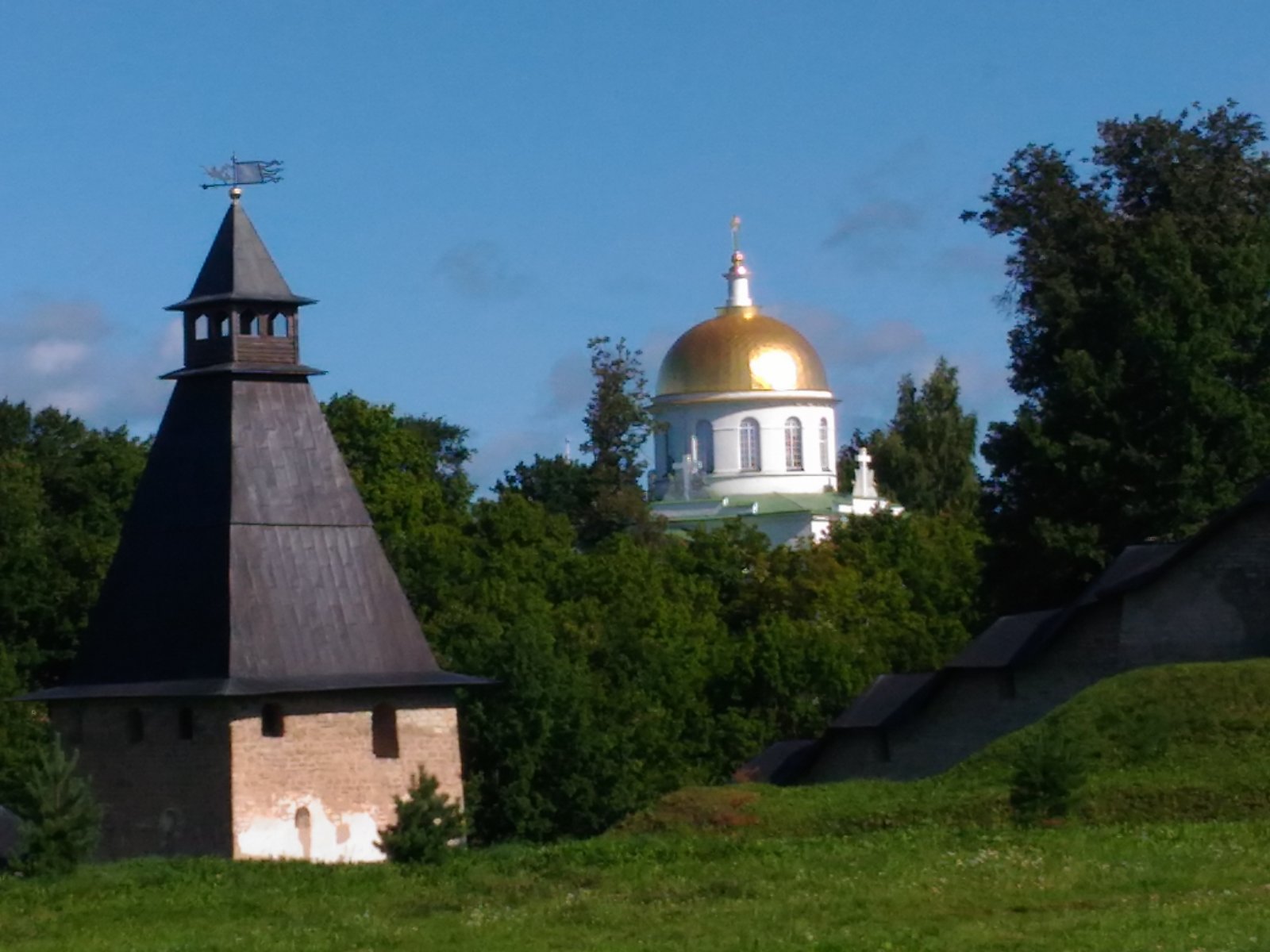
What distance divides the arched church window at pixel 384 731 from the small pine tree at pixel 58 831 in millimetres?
10097

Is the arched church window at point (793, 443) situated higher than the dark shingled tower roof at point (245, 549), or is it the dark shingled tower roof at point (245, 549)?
the arched church window at point (793, 443)

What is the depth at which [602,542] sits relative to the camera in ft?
205

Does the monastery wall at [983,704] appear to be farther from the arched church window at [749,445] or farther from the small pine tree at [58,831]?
the arched church window at [749,445]

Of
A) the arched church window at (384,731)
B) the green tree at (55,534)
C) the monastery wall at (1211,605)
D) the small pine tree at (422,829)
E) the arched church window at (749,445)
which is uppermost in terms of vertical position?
the arched church window at (749,445)

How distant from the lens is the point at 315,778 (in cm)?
3089

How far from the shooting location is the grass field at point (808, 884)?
14797mm

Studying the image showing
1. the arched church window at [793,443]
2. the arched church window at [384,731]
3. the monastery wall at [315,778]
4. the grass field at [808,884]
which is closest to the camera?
the grass field at [808,884]

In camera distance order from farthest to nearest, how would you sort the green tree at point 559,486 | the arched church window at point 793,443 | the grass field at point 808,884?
1. the arched church window at point 793,443
2. the green tree at point 559,486
3. the grass field at point 808,884

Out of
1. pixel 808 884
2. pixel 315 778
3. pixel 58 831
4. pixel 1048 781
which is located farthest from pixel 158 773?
pixel 808 884

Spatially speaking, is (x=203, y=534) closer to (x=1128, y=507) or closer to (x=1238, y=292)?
(x=1128, y=507)

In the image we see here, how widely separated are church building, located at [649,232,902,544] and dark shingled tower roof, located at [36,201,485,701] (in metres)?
48.5

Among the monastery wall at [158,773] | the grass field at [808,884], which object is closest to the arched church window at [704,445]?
the monastery wall at [158,773]

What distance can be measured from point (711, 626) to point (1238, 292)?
1675 centimetres

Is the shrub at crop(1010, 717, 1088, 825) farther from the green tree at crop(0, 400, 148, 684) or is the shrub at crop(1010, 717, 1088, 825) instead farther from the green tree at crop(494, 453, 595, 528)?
the green tree at crop(494, 453, 595, 528)
